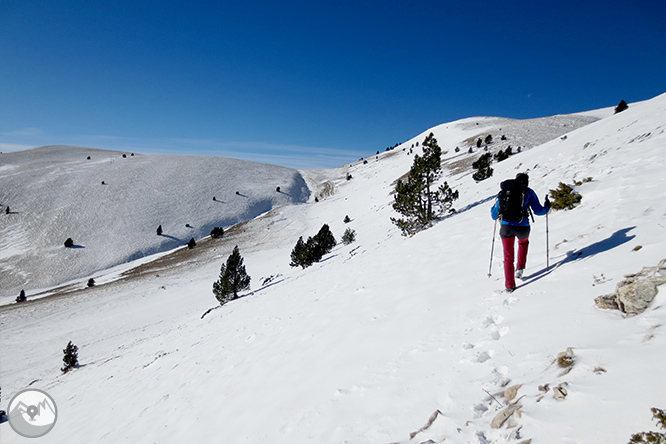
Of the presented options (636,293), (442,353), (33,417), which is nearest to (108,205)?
(33,417)

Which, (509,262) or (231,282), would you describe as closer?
(509,262)

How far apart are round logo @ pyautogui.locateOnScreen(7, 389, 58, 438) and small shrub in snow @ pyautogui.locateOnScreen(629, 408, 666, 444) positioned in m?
13.7

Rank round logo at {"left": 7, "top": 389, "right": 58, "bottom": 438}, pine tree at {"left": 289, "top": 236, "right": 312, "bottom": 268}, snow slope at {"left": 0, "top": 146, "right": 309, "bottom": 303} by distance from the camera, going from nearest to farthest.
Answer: round logo at {"left": 7, "top": 389, "right": 58, "bottom": 438}
pine tree at {"left": 289, "top": 236, "right": 312, "bottom": 268}
snow slope at {"left": 0, "top": 146, "right": 309, "bottom": 303}

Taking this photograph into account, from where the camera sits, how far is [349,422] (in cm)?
415

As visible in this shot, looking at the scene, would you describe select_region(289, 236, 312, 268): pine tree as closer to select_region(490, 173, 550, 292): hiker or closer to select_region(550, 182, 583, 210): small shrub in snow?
select_region(550, 182, 583, 210): small shrub in snow

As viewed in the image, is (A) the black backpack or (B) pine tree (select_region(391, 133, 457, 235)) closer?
(A) the black backpack

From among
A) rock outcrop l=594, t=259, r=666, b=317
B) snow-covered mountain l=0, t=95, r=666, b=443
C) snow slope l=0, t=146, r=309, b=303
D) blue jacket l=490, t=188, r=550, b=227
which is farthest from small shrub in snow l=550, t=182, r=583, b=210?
snow slope l=0, t=146, r=309, b=303

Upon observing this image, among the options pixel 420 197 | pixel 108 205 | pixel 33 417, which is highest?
pixel 108 205

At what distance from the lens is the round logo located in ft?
31.7

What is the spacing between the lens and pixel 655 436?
6.66 ft

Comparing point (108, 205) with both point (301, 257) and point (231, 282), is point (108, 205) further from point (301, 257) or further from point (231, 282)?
point (301, 257)

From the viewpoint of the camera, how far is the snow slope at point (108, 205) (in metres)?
51.7

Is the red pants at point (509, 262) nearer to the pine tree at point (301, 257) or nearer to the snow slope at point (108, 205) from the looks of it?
the pine tree at point (301, 257)

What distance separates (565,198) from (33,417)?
1944cm
